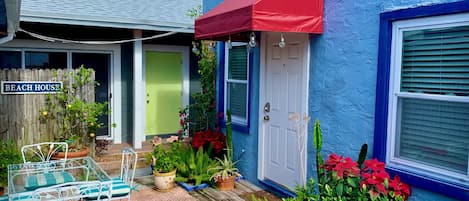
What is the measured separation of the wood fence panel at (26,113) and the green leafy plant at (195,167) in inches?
94.0

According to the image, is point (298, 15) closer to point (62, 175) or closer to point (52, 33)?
point (62, 175)

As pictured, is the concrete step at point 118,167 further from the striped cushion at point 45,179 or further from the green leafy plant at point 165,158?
the striped cushion at point 45,179

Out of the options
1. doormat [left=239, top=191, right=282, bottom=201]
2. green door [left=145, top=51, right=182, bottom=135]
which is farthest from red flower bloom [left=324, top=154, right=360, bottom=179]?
green door [left=145, top=51, right=182, bottom=135]

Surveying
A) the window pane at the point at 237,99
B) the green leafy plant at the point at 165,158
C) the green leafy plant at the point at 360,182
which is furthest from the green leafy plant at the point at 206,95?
the green leafy plant at the point at 360,182

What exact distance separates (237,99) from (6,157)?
3.57 meters

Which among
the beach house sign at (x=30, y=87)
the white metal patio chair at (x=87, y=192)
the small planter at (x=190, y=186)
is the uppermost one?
the beach house sign at (x=30, y=87)

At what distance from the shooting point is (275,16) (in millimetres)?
4160

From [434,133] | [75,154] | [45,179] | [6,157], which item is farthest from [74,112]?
[434,133]

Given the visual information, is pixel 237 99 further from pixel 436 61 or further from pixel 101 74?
pixel 436 61

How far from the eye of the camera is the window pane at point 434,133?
3127 millimetres

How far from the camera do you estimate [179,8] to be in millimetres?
8398

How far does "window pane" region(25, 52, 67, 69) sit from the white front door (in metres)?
4.30

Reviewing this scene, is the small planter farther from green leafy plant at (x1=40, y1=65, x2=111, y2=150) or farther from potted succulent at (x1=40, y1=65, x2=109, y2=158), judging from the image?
green leafy plant at (x1=40, y1=65, x2=111, y2=150)

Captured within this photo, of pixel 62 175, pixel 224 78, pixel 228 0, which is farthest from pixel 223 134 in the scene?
pixel 62 175
